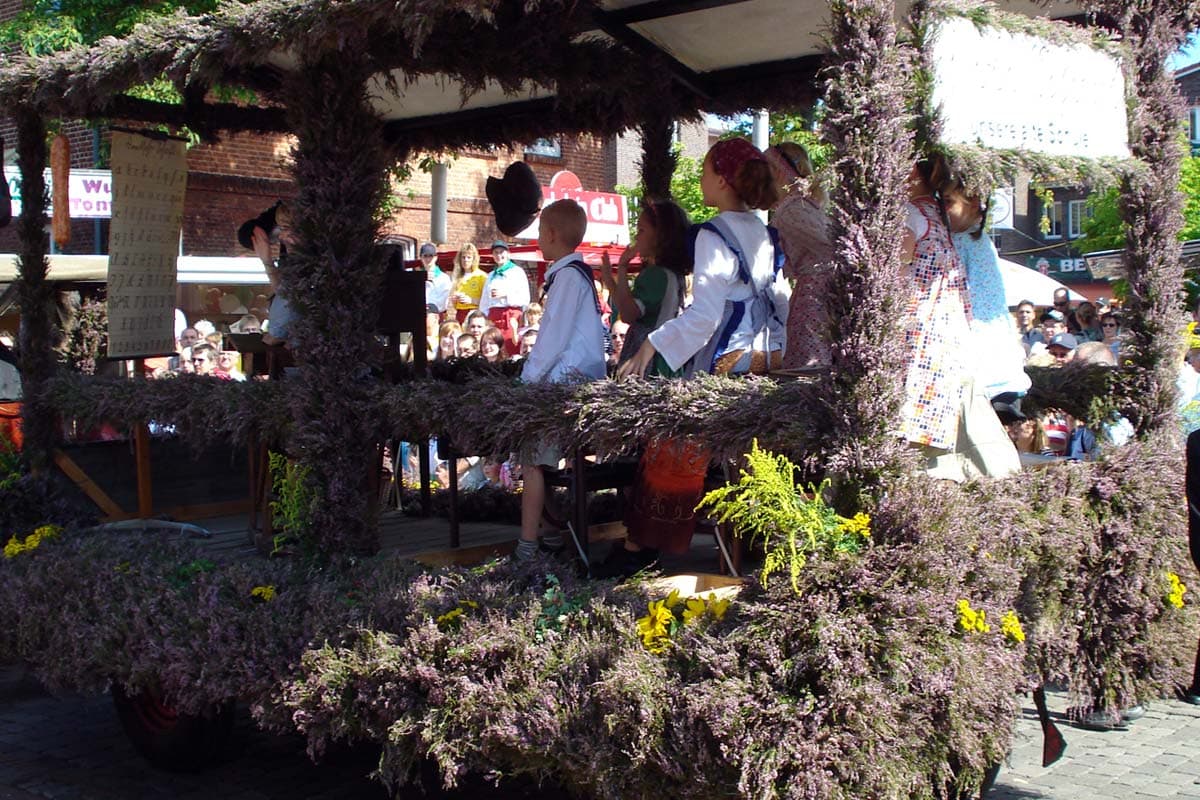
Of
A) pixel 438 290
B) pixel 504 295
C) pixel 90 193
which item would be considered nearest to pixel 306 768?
pixel 504 295

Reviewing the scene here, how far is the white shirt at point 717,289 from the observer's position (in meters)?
4.53

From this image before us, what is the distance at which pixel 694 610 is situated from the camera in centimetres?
391

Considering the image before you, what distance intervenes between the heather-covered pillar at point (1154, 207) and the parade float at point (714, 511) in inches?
0.6

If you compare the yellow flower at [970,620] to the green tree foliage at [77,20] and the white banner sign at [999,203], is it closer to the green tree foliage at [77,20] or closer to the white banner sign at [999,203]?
the white banner sign at [999,203]

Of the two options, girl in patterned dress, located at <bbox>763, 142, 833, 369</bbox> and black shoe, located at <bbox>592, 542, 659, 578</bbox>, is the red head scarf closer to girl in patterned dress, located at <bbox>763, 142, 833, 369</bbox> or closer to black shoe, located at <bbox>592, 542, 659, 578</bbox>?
girl in patterned dress, located at <bbox>763, 142, 833, 369</bbox>

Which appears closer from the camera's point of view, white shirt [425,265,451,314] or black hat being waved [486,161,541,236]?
black hat being waved [486,161,541,236]

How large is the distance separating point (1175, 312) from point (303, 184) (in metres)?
3.50

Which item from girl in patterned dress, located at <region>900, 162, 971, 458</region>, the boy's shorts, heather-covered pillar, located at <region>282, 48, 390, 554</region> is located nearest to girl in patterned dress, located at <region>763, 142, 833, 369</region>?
girl in patterned dress, located at <region>900, 162, 971, 458</region>

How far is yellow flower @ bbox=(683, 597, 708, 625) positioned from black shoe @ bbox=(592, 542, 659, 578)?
1.30m

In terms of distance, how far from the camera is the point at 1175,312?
16.9ft

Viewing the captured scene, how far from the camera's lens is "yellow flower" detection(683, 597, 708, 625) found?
152 inches

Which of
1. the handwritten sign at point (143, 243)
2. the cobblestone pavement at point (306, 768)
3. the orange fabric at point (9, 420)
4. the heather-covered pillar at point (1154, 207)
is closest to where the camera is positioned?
the heather-covered pillar at point (1154, 207)

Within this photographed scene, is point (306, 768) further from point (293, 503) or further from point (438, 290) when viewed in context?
point (438, 290)

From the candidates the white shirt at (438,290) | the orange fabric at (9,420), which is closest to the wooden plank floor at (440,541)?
the orange fabric at (9,420)
